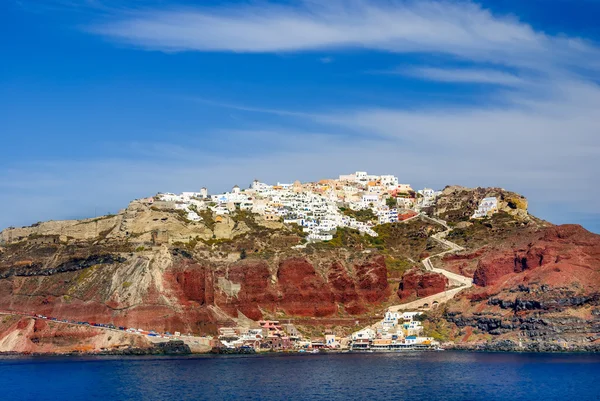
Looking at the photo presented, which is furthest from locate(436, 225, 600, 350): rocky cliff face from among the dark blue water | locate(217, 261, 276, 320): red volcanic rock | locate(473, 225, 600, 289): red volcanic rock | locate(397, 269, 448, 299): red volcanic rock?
locate(217, 261, 276, 320): red volcanic rock

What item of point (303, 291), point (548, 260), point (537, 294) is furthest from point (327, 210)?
point (537, 294)

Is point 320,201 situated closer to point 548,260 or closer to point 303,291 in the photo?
point 303,291

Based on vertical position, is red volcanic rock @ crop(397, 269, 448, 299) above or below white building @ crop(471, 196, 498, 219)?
below

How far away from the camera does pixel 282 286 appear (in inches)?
4653

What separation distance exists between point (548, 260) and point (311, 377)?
142 ft

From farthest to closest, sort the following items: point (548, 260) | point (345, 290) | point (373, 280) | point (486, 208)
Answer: point (486, 208) → point (373, 280) → point (345, 290) → point (548, 260)

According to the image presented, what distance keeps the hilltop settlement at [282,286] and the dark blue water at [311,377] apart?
625 cm

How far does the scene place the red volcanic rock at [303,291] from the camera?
385ft

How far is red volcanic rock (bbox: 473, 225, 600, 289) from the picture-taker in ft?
371

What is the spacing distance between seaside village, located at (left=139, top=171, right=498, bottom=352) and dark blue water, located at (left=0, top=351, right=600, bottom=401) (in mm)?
6948

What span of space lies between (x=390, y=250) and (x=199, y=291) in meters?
33.7

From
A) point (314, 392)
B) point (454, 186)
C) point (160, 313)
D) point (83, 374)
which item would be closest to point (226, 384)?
point (314, 392)

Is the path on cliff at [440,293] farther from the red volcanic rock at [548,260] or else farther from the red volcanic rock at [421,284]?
the red volcanic rock at [548,260]

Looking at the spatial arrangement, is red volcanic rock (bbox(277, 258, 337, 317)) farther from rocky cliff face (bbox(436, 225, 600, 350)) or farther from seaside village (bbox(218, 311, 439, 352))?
rocky cliff face (bbox(436, 225, 600, 350))
